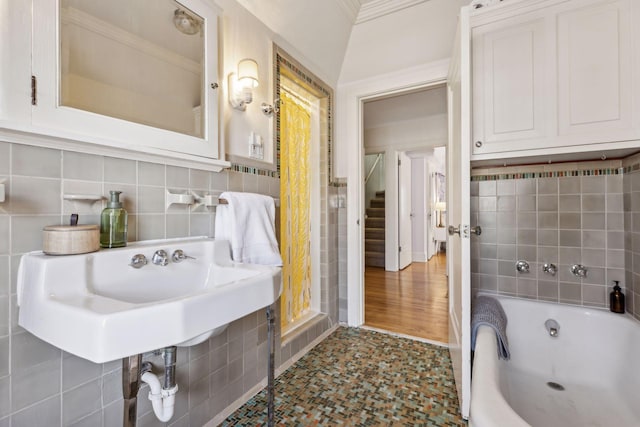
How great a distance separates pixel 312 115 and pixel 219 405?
2.08 meters

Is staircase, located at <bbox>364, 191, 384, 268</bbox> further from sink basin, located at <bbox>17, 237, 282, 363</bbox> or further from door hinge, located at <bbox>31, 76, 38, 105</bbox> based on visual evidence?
door hinge, located at <bbox>31, 76, 38, 105</bbox>

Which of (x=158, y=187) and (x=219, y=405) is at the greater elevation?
(x=158, y=187)

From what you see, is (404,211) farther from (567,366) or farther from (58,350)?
(58,350)

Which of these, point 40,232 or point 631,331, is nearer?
point 40,232

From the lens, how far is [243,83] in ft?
4.82

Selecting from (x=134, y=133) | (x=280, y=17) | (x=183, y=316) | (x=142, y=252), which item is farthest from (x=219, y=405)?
(x=280, y=17)

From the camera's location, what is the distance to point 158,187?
3.81 feet

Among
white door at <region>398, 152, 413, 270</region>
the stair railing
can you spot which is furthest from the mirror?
the stair railing

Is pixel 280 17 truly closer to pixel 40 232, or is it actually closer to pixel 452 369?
pixel 40 232

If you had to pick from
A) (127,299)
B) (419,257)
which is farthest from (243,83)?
(419,257)

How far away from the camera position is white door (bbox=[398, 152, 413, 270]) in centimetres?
482

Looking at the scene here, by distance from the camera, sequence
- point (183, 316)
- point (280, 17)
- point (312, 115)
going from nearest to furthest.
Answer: point (183, 316) → point (280, 17) → point (312, 115)

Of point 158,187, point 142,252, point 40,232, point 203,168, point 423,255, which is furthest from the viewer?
point 423,255

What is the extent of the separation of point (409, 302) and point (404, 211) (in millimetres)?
2417
